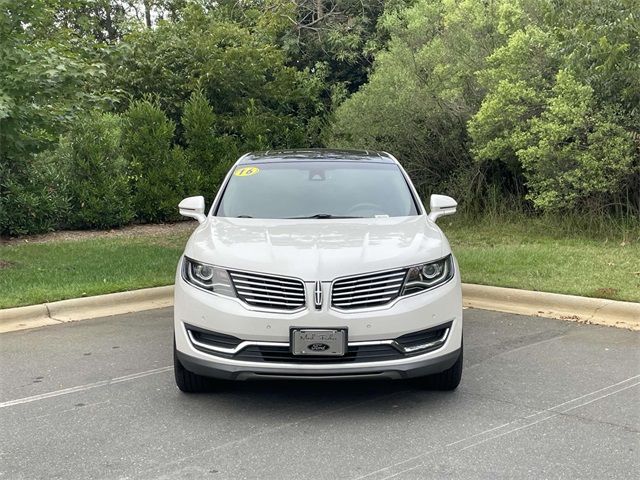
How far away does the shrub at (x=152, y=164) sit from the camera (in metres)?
14.3

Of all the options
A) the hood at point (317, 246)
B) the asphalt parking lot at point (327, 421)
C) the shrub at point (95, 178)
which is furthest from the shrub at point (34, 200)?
the hood at point (317, 246)

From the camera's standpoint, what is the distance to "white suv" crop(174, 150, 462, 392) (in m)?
4.06

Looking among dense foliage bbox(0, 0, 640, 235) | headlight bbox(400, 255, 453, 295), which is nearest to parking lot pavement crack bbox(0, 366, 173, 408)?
headlight bbox(400, 255, 453, 295)

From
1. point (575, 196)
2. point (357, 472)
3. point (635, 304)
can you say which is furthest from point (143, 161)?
point (357, 472)

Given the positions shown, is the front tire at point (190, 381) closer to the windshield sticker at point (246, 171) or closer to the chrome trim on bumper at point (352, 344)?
the chrome trim on bumper at point (352, 344)

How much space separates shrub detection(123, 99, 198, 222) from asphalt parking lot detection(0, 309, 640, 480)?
857 cm

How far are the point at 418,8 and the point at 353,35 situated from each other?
371 centimetres

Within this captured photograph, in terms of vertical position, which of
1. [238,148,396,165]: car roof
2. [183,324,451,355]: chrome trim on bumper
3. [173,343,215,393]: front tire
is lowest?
[173,343,215,393]: front tire

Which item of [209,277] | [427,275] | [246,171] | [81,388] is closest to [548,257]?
[246,171]

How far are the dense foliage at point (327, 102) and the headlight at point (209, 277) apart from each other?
420cm

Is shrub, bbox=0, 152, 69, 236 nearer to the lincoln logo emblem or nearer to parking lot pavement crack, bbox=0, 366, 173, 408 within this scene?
parking lot pavement crack, bbox=0, 366, 173, 408

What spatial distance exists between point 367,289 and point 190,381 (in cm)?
143

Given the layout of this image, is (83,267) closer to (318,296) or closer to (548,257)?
(318,296)

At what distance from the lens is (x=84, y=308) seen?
24.2ft
